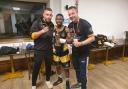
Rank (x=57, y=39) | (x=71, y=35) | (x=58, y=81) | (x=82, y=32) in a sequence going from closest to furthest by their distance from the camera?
(x=82, y=32) < (x=71, y=35) < (x=57, y=39) < (x=58, y=81)

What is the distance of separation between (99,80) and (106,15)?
226 cm

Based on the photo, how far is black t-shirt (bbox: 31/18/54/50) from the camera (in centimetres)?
243

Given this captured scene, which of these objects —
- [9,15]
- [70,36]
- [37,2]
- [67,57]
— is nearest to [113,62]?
[67,57]

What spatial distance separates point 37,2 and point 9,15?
0.81 meters

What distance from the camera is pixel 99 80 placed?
3.13 metres

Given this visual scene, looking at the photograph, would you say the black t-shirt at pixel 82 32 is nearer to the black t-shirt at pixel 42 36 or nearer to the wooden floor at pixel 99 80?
the black t-shirt at pixel 42 36

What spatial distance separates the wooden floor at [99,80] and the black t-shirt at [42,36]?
87cm

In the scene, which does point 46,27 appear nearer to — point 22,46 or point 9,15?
point 22,46

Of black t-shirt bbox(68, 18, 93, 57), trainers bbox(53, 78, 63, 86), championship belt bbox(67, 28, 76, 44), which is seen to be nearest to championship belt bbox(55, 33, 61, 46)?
championship belt bbox(67, 28, 76, 44)

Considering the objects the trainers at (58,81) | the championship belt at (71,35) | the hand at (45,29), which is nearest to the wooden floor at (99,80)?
the trainers at (58,81)

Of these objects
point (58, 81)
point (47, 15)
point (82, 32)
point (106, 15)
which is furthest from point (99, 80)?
point (106, 15)

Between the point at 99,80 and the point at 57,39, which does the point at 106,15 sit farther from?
the point at 57,39

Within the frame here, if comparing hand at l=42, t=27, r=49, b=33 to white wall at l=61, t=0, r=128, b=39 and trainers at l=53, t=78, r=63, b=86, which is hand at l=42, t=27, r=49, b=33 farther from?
white wall at l=61, t=0, r=128, b=39

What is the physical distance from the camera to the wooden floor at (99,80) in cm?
287
